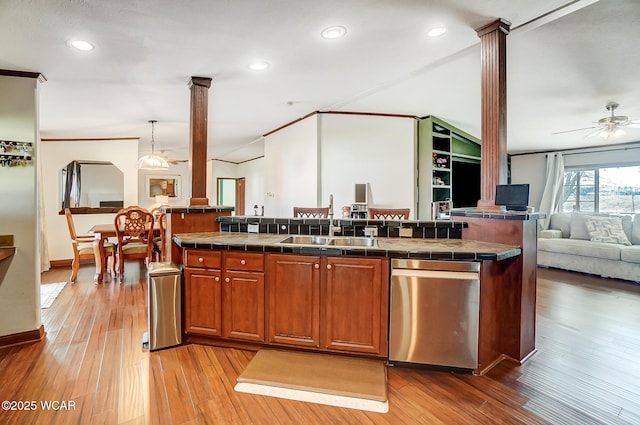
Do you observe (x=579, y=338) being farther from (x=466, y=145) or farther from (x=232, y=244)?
(x=466, y=145)

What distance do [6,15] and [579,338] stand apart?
15.9 feet

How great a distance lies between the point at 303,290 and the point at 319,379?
1.94ft

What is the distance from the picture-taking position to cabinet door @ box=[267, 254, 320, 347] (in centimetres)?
226

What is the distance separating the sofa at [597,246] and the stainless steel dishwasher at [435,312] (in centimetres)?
410

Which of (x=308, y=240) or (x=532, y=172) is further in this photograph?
(x=532, y=172)

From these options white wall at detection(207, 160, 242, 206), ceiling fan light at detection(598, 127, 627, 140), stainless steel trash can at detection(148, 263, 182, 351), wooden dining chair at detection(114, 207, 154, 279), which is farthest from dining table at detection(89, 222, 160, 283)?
ceiling fan light at detection(598, 127, 627, 140)

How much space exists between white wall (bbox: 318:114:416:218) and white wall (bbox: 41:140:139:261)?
3.79m

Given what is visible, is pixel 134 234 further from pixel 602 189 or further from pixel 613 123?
pixel 602 189

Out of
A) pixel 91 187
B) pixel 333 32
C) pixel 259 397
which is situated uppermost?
pixel 333 32

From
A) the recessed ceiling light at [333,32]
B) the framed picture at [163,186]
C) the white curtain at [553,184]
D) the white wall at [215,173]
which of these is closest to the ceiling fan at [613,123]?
the white curtain at [553,184]

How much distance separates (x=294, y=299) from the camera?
7.52 feet

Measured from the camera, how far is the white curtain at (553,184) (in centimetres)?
693

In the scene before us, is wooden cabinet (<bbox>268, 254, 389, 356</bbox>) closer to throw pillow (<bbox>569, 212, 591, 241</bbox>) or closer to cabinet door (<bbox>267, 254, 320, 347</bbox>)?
cabinet door (<bbox>267, 254, 320, 347</bbox>)

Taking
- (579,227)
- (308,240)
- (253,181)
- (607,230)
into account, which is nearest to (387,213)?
(308,240)
